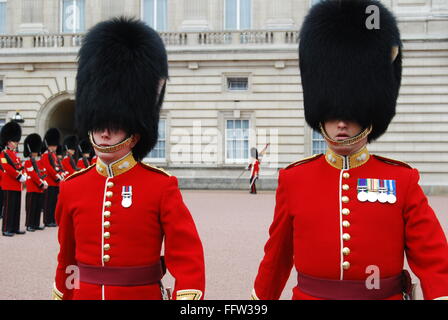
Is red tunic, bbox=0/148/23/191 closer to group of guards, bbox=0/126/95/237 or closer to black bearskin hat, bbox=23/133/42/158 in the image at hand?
group of guards, bbox=0/126/95/237

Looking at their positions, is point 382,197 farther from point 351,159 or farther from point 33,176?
point 33,176

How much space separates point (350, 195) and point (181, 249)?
29.5 inches

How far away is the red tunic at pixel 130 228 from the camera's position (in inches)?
96.4

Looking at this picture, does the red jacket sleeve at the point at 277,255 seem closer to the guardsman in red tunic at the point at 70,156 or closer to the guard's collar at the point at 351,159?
the guard's collar at the point at 351,159

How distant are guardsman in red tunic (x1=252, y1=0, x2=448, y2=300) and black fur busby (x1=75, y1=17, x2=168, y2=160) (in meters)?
0.73

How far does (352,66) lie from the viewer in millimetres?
2480

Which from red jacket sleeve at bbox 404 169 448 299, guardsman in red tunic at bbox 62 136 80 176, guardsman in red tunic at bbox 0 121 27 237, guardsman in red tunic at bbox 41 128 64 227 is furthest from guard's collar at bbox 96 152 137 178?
guardsman in red tunic at bbox 62 136 80 176

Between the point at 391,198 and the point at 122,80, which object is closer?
the point at 391,198

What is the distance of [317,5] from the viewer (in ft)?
8.77

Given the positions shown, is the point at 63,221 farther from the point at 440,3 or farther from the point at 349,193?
the point at 440,3

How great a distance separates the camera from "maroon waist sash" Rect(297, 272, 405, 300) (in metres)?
2.26

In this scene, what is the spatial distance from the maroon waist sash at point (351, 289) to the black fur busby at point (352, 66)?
65 centimetres

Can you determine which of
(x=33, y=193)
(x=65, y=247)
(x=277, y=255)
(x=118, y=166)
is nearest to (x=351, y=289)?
(x=277, y=255)
